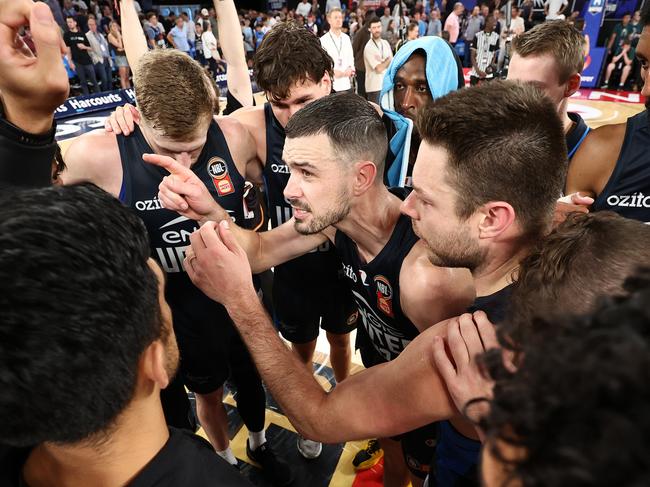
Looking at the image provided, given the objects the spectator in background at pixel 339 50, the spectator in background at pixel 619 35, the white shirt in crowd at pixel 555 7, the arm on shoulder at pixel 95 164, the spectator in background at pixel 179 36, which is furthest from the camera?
the white shirt in crowd at pixel 555 7

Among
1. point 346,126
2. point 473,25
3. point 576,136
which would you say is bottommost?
point 473,25

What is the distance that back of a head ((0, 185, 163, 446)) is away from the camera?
2.37 ft

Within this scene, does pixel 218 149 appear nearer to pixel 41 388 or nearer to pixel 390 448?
pixel 41 388

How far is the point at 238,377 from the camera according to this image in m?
2.60

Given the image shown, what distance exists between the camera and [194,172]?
2312 mm

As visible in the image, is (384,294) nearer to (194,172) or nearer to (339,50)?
(194,172)

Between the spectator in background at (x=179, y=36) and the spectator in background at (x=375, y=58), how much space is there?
7.76m

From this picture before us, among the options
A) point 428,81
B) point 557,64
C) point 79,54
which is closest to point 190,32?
point 79,54

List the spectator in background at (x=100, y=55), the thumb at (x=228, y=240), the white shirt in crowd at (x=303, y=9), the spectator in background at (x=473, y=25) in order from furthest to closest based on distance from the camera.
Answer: the white shirt in crowd at (x=303, y=9)
the spectator in background at (x=473, y=25)
the spectator in background at (x=100, y=55)
the thumb at (x=228, y=240)

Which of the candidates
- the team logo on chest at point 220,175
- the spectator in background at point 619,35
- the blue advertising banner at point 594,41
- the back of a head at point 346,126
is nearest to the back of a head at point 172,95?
the team logo on chest at point 220,175

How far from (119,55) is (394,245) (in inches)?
495

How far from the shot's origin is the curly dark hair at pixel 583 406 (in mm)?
381

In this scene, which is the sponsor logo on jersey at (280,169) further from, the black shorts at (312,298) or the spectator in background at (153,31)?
the spectator in background at (153,31)

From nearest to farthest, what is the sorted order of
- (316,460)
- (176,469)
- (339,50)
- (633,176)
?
1. (176,469)
2. (633,176)
3. (316,460)
4. (339,50)
